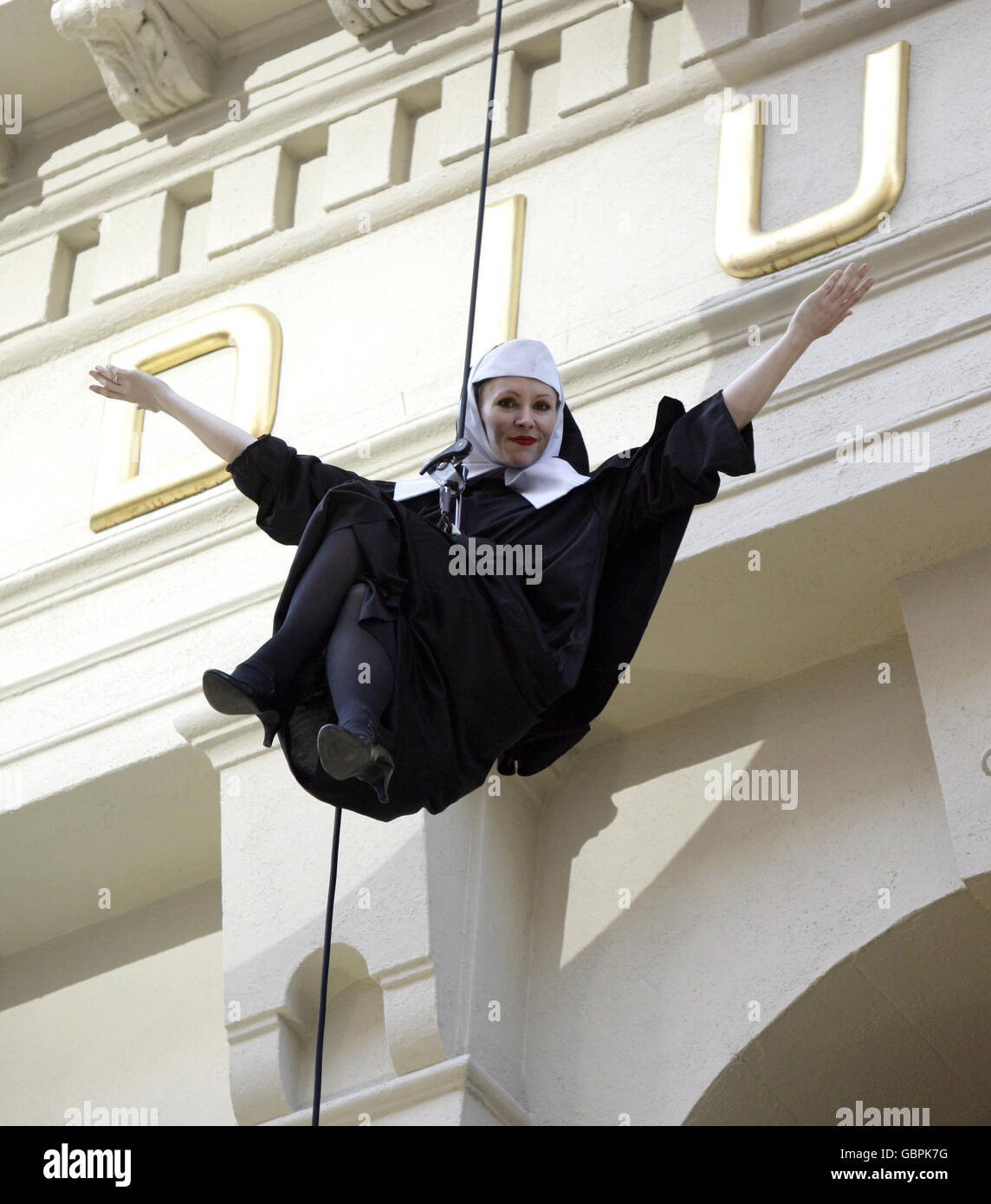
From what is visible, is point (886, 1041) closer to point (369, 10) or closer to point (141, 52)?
point (369, 10)

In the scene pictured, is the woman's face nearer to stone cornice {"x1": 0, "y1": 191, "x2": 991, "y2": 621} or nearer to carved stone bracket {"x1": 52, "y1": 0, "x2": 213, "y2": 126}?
stone cornice {"x1": 0, "y1": 191, "x2": 991, "y2": 621}

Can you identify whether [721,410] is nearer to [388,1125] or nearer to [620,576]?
[620,576]

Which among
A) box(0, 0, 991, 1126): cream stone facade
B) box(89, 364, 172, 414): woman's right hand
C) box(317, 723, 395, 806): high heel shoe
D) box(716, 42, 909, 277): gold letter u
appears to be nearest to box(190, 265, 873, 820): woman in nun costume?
box(317, 723, 395, 806): high heel shoe

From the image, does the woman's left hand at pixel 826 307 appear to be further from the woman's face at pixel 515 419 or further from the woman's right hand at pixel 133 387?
the woman's right hand at pixel 133 387

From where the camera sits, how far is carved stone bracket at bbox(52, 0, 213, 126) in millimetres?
7000

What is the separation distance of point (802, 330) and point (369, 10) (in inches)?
117

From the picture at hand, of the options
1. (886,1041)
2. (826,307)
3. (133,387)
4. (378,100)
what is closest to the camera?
(826,307)

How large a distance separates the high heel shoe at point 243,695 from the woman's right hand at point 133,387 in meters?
0.73

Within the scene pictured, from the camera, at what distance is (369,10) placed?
7.01 metres

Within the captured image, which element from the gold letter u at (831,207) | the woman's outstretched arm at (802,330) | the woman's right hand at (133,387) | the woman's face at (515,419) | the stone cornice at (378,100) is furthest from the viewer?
the stone cornice at (378,100)

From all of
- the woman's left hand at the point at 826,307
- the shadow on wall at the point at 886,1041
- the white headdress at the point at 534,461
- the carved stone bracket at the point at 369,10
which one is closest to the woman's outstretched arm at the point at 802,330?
the woman's left hand at the point at 826,307

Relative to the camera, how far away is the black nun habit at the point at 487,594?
426 centimetres

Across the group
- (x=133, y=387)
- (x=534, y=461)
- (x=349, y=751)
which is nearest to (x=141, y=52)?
(x=133, y=387)
